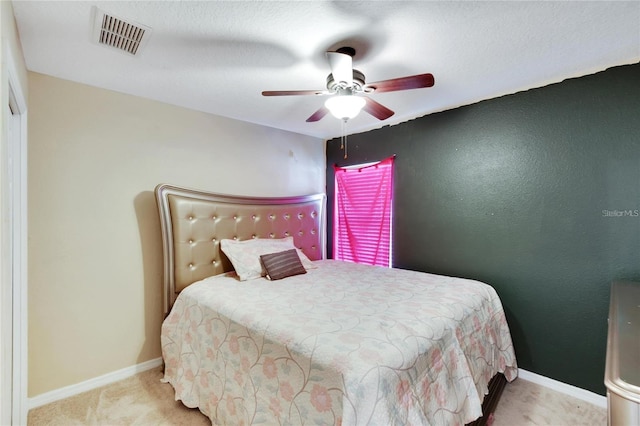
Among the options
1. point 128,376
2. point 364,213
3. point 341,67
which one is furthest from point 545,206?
point 128,376

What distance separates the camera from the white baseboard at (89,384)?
1.99 meters

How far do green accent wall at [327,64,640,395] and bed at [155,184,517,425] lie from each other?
0.37 metres

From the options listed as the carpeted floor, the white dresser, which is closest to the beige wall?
the carpeted floor

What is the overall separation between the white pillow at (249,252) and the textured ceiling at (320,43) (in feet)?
4.24

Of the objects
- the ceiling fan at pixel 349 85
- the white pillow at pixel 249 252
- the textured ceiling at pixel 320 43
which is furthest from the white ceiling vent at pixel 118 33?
the white pillow at pixel 249 252

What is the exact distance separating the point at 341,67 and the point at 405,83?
1.23ft

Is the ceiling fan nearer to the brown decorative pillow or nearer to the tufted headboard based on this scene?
the tufted headboard

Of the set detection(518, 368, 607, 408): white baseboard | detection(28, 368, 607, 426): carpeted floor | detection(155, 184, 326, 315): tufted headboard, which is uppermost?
detection(155, 184, 326, 315): tufted headboard

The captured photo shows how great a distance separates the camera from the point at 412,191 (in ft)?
9.86

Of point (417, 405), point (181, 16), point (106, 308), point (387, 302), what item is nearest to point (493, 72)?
point (387, 302)

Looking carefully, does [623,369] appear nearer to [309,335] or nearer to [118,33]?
[309,335]

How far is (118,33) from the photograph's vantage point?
5.15ft

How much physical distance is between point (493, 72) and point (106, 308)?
340 cm

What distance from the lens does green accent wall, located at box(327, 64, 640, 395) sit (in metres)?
1.94
